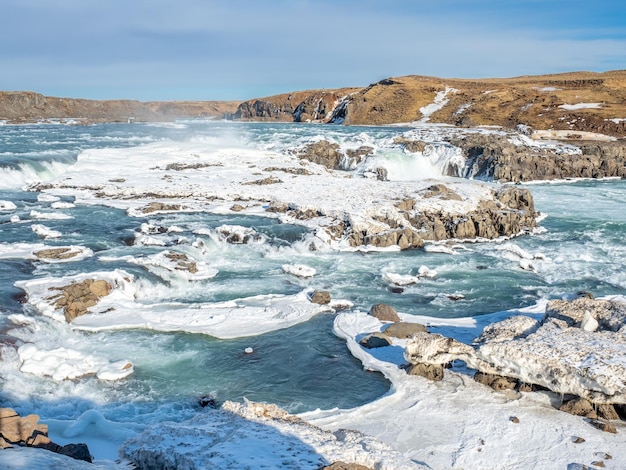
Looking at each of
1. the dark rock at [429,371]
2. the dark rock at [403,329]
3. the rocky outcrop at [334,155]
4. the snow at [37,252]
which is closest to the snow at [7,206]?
the snow at [37,252]

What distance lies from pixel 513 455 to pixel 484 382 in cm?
216

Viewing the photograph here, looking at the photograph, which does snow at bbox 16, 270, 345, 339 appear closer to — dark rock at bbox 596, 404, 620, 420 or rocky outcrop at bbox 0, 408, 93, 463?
rocky outcrop at bbox 0, 408, 93, 463

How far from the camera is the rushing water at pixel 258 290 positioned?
34.6 ft

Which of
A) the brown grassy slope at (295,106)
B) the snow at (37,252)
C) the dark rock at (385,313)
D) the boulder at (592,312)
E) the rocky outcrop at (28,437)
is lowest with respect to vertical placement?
the dark rock at (385,313)

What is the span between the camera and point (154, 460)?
662cm

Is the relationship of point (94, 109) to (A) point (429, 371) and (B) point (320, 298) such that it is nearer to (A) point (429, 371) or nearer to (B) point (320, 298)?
(B) point (320, 298)

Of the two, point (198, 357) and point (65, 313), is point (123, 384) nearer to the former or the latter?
point (198, 357)

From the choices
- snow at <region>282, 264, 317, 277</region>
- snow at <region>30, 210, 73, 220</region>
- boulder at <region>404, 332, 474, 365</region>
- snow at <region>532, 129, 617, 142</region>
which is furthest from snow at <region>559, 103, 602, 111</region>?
boulder at <region>404, 332, 474, 365</region>

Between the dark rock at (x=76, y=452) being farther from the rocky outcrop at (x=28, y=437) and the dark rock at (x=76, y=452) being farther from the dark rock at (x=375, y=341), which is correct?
the dark rock at (x=375, y=341)

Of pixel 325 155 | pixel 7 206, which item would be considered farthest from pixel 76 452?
pixel 325 155

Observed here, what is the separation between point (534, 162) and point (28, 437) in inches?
1663

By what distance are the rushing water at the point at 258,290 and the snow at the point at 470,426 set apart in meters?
0.74

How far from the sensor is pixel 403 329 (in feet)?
43.0

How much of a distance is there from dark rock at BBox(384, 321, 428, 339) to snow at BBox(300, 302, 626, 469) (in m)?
1.75
